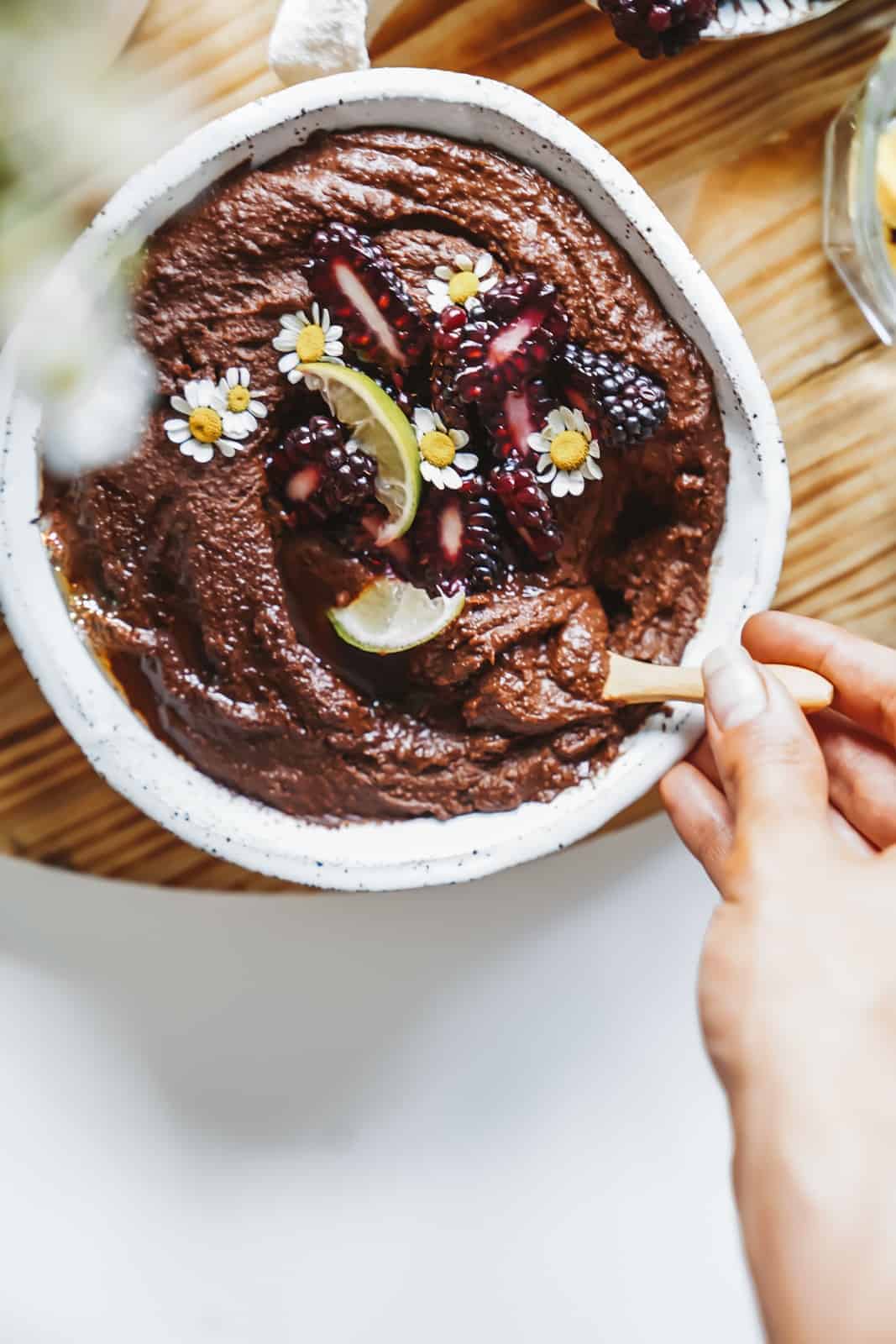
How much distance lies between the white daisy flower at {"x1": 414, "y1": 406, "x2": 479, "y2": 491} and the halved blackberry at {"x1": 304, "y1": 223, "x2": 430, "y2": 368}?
79 mm

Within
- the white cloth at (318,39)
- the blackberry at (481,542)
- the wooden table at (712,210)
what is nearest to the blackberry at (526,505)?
the blackberry at (481,542)

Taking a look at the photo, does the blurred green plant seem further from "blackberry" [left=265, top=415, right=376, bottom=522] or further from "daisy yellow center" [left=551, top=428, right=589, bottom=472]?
"daisy yellow center" [left=551, top=428, right=589, bottom=472]

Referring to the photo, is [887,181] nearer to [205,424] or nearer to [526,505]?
[526,505]

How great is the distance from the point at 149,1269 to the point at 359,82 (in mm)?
1772

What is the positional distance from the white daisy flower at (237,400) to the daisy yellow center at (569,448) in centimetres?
38

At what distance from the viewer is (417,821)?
165cm

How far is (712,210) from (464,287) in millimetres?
467

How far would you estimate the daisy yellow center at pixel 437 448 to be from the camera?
5.02 ft

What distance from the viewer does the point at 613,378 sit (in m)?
1.52

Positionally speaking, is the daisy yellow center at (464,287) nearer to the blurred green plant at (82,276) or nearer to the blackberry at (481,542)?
the blackberry at (481,542)

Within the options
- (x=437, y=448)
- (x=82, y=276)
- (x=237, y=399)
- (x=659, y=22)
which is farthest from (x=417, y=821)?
(x=659, y=22)

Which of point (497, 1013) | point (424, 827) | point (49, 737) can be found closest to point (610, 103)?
point (424, 827)

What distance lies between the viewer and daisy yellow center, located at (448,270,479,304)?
151 centimetres

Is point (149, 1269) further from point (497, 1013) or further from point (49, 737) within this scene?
point (49, 737)
